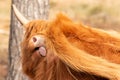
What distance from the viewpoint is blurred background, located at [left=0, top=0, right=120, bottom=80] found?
43.9 feet

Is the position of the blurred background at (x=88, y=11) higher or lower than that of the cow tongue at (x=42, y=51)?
higher

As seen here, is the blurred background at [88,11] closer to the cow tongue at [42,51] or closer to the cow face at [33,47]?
the cow face at [33,47]

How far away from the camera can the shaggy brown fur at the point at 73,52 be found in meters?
2.64

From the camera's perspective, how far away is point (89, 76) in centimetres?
269

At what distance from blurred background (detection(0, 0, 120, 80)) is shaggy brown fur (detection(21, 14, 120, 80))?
923 cm

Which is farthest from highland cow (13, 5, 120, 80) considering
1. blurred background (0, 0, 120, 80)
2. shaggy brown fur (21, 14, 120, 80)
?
blurred background (0, 0, 120, 80)

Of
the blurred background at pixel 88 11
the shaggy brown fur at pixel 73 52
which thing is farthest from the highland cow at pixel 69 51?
the blurred background at pixel 88 11

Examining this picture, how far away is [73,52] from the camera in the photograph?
2.69 m

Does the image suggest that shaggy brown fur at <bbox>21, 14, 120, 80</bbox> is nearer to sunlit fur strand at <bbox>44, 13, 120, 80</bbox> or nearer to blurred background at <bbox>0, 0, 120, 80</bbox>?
sunlit fur strand at <bbox>44, 13, 120, 80</bbox>

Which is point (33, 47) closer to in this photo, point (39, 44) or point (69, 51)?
point (39, 44)

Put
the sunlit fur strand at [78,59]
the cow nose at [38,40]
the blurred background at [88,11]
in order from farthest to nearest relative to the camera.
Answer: the blurred background at [88,11] → the cow nose at [38,40] → the sunlit fur strand at [78,59]

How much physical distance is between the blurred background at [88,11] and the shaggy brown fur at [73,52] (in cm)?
923

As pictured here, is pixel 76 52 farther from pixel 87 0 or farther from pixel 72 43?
pixel 87 0

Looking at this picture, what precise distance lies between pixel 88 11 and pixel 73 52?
1242cm
